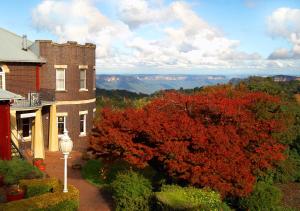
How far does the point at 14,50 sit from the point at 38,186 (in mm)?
14761

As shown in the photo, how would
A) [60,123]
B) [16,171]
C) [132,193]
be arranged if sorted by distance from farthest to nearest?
[60,123] < [16,171] < [132,193]

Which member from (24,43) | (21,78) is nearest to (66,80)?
(21,78)

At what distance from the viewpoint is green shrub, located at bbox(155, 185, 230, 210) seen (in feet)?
43.5

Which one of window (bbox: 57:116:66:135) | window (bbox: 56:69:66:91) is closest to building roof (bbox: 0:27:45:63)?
window (bbox: 56:69:66:91)

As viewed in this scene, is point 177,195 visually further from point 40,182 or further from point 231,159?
point 40,182

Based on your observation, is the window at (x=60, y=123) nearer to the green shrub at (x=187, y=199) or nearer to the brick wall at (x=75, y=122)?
the brick wall at (x=75, y=122)

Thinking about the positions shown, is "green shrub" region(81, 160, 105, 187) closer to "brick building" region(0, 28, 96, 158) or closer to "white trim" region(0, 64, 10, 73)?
"brick building" region(0, 28, 96, 158)

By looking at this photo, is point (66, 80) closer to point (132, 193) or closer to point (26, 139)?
point (26, 139)

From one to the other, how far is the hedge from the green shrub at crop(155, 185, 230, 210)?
9.82 ft

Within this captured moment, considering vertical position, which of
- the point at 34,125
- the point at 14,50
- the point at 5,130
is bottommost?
the point at 34,125

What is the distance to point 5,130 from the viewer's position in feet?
62.5

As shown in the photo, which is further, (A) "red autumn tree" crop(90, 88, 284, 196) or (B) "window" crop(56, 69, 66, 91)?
(B) "window" crop(56, 69, 66, 91)

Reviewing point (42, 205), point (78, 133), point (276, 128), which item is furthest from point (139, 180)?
point (78, 133)

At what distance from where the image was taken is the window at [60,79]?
28.7 meters
